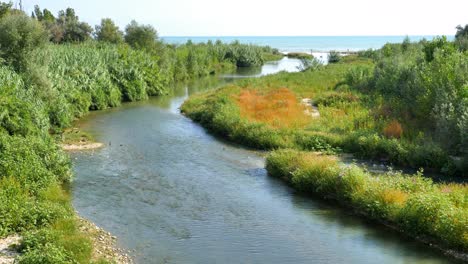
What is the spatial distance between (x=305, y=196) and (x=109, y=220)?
8843mm

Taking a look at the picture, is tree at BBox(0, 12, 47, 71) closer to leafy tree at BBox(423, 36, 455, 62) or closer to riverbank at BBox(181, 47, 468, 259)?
riverbank at BBox(181, 47, 468, 259)

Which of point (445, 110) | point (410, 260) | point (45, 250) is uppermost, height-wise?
point (445, 110)

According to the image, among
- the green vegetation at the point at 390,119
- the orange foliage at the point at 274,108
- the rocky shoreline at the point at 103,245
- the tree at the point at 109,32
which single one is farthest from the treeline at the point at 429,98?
the tree at the point at 109,32

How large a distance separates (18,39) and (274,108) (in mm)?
19916

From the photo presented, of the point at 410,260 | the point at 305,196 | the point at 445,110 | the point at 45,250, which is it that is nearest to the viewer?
the point at 45,250

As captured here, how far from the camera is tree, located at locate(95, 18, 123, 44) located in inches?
3024

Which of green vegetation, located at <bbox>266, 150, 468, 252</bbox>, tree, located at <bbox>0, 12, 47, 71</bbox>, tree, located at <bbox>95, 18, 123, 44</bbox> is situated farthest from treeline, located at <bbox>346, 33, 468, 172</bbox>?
tree, located at <bbox>95, 18, 123, 44</bbox>

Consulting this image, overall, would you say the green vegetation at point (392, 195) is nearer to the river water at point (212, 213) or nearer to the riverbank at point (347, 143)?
the riverbank at point (347, 143)

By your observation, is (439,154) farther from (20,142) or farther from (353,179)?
(20,142)

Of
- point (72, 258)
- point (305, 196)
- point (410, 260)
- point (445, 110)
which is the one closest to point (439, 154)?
point (445, 110)

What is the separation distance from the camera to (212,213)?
2164 centimetres

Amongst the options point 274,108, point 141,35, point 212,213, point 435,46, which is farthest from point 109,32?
point 212,213

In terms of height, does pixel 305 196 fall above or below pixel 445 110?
below

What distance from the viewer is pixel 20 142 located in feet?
77.0
